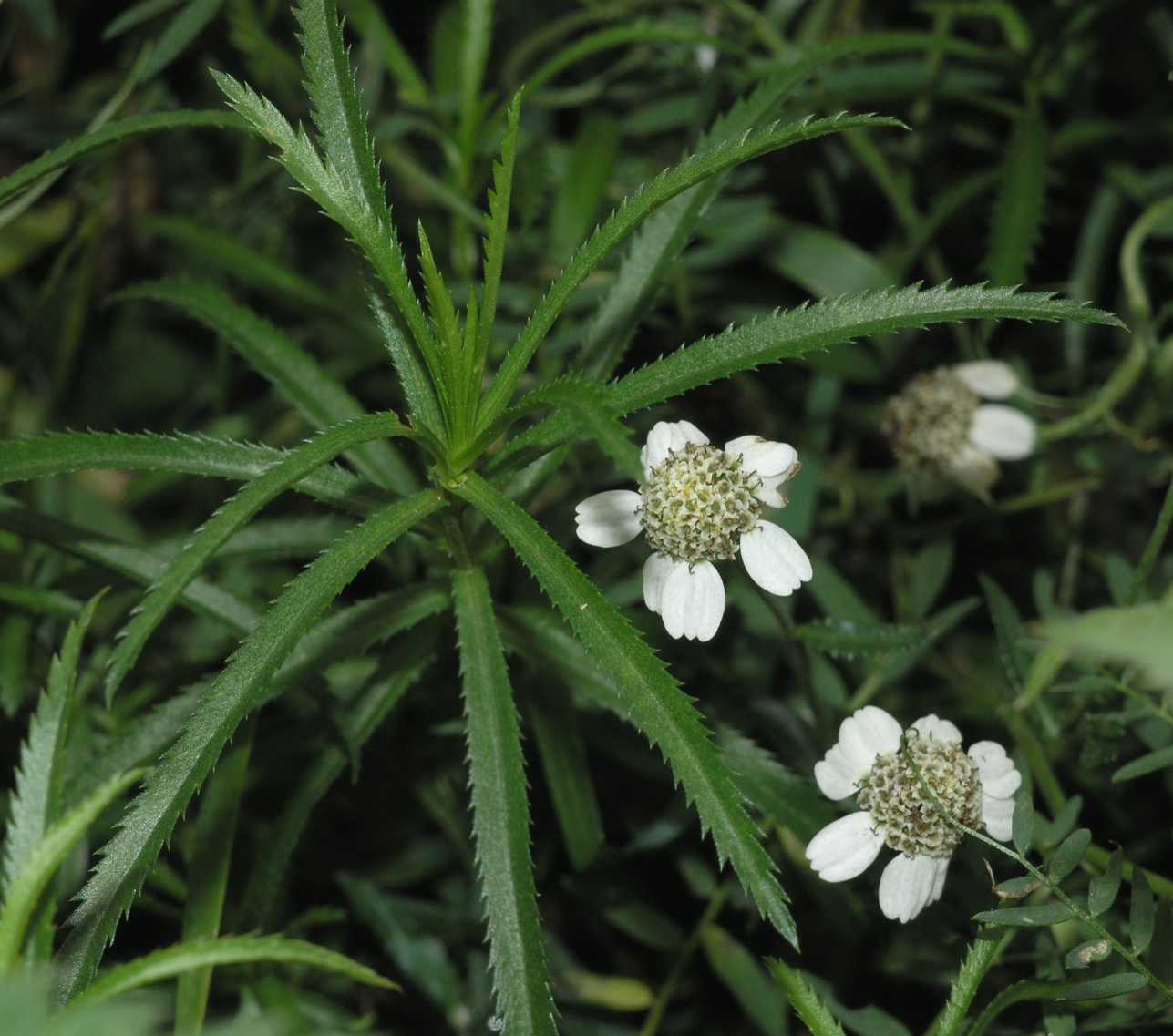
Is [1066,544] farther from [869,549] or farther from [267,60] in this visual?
[267,60]

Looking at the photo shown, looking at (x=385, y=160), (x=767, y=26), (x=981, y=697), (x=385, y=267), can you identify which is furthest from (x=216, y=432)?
(x=981, y=697)

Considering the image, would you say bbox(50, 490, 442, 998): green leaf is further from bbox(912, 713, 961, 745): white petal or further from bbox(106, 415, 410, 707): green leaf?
bbox(912, 713, 961, 745): white petal

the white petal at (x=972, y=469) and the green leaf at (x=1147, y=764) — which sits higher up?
the green leaf at (x=1147, y=764)

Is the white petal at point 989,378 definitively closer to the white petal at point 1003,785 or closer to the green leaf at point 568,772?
the white petal at point 1003,785

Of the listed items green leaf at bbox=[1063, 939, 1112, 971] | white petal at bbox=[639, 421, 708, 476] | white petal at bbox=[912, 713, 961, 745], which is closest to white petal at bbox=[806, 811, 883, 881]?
white petal at bbox=[912, 713, 961, 745]

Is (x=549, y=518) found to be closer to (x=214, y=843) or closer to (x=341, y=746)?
(x=341, y=746)

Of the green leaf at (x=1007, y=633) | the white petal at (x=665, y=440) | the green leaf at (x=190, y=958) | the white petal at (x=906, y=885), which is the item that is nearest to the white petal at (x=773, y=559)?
the white petal at (x=665, y=440)
